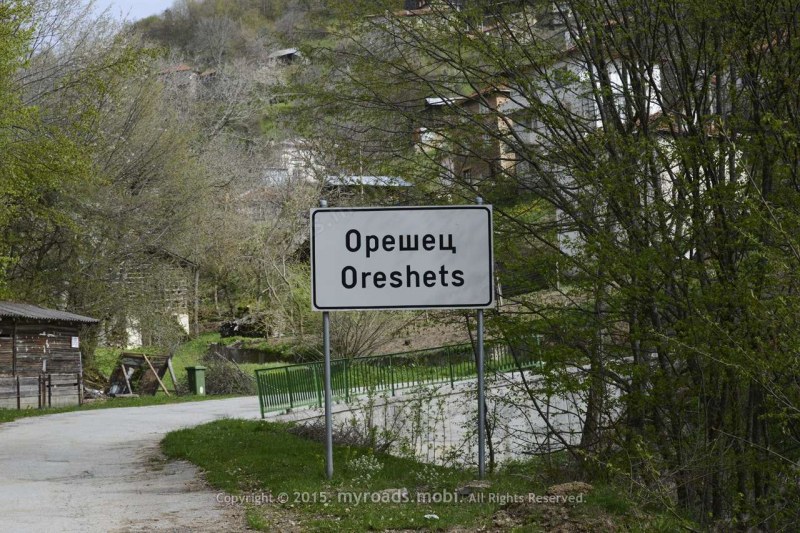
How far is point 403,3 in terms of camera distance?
539 inches

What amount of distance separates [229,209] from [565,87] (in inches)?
1913

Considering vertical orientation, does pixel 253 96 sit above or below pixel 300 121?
above

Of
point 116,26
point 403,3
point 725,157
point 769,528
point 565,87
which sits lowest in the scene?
point 769,528

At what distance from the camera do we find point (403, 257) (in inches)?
411

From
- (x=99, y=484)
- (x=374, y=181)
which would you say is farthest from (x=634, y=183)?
(x=99, y=484)

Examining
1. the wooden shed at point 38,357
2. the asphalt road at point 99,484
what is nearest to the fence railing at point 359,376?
the asphalt road at point 99,484

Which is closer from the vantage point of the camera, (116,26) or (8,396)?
(8,396)

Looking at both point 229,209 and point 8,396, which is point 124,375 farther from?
point 229,209

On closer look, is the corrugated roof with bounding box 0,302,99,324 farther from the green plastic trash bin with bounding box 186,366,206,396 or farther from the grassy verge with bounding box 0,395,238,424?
the green plastic trash bin with bounding box 186,366,206,396

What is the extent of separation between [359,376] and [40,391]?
10887 millimetres

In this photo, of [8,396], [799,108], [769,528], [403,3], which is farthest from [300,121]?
[8,396]

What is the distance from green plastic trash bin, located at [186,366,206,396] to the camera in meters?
37.4

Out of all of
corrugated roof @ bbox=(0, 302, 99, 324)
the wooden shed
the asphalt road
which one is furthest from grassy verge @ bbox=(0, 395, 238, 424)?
the asphalt road

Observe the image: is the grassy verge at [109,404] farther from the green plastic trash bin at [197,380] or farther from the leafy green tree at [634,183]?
the leafy green tree at [634,183]
